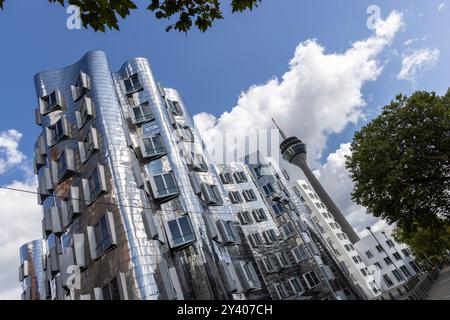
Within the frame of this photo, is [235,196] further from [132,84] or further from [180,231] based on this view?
[132,84]

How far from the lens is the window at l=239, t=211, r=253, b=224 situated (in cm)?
3512

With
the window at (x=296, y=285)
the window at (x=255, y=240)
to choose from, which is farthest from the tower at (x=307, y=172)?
the window at (x=255, y=240)

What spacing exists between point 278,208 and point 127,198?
25.3 m

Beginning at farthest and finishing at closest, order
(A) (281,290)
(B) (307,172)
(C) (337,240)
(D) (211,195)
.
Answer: (B) (307,172) < (C) (337,240) < (A) (281,290) < (D) (211,195)

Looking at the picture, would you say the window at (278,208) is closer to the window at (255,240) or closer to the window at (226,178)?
the window at (255,240)

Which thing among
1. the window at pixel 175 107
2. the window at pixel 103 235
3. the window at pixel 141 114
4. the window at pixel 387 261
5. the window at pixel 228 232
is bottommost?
the window at pixel 387 261

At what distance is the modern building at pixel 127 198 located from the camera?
17766 mm

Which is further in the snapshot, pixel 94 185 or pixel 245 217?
pixel 245 217

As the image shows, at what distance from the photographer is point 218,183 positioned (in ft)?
89.7

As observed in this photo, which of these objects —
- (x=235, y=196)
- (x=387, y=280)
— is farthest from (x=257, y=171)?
(x=387, y=280)

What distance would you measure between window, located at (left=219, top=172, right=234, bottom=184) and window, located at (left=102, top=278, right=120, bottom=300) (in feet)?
75.4

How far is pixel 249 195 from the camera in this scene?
38562 millimetres

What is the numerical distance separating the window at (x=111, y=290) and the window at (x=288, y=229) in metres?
25.2
